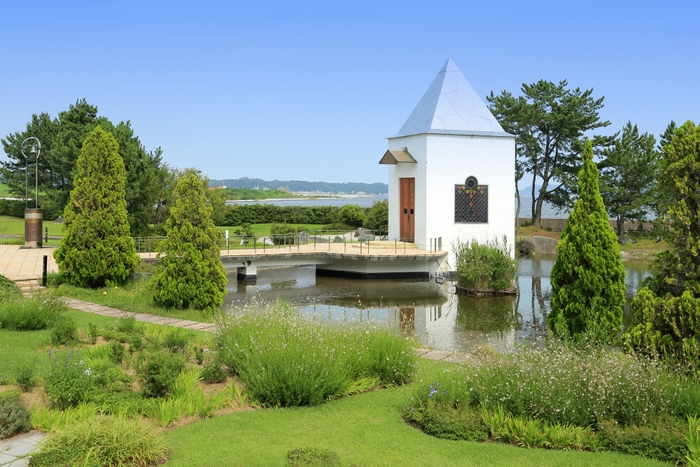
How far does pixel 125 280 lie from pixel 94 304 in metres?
2.92

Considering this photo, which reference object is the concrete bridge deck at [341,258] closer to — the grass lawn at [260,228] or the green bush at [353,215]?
the grass lawn at [260,228]

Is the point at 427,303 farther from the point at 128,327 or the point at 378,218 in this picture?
the point at 378,218

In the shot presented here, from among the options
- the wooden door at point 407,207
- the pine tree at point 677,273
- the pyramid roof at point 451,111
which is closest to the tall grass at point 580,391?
the pine tree at point 677,273

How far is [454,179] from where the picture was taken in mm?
23859

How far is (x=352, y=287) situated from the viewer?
21000 millimetres

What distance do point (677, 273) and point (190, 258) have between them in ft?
29.6

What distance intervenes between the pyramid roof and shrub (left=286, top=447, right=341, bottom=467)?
19.0 meters

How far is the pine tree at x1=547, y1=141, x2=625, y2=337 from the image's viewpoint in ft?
32.6

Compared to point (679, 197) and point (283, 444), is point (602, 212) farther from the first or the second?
point (283, 444)

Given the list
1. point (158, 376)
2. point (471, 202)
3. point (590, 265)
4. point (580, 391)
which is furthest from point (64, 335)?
point (471, 202)

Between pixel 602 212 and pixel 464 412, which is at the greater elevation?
pixel 602 212

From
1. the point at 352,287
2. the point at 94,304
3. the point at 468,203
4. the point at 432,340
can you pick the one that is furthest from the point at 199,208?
the point at 468,203

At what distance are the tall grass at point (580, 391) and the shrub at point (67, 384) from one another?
11.0ft

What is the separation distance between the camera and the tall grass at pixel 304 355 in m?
6.75
